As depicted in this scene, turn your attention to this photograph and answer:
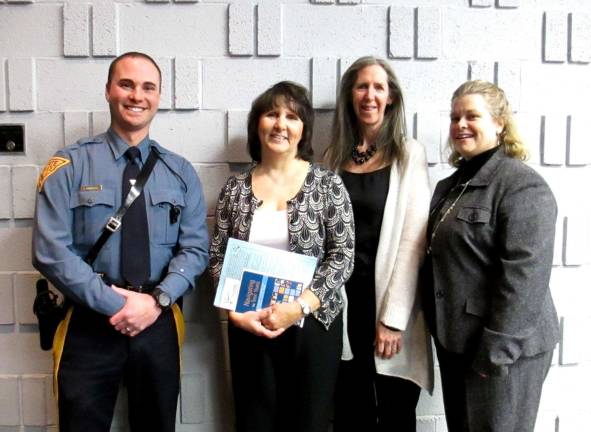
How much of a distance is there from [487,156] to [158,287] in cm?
112

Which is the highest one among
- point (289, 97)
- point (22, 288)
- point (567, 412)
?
point (289, 97)

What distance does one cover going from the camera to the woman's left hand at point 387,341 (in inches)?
66.2

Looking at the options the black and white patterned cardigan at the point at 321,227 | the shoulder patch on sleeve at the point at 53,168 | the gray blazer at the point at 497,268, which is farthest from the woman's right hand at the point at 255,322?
the shoulder patch on sleeve at the point at 53,168

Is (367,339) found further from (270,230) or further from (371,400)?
(270,230)

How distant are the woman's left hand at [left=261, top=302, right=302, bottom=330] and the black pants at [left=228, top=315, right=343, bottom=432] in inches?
2.5

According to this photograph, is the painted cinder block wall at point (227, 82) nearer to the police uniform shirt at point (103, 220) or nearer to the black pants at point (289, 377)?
the police uniform shirt at point (103, 220)

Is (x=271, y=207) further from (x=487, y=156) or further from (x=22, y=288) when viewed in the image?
(x=22, y=288)

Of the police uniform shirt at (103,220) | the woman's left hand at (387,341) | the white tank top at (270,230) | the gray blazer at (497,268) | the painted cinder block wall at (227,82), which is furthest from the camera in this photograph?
the painted cinder block wall at (227,82)

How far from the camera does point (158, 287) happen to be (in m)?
1.55

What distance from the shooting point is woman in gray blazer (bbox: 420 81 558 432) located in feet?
4.42

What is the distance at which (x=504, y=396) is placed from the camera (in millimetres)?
1386

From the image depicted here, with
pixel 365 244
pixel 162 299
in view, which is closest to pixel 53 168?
pixel 162 299

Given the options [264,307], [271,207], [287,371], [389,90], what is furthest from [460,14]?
[287,371]

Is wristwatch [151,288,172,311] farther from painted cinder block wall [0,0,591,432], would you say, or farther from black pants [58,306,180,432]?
painted cinder block wall [0,0,591,432]
